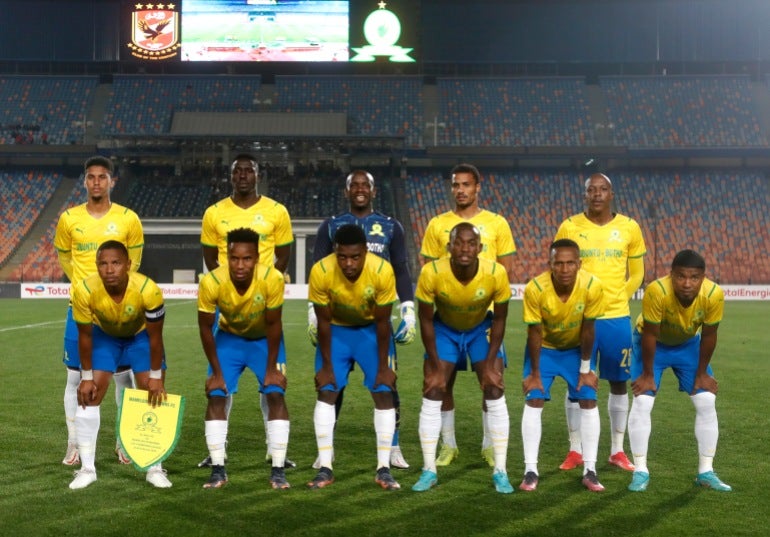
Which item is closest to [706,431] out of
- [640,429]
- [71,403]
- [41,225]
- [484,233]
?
[640,429]

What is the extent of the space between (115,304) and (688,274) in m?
4.12

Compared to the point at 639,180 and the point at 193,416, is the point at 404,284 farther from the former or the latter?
the point at 639,180

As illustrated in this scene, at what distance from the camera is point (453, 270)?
643 centimetres

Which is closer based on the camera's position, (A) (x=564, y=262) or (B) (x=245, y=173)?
(A) (x=564, y=262)

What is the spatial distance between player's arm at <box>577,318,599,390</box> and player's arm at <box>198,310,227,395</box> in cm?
263

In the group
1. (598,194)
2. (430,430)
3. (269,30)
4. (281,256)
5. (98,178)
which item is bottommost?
(430,430)

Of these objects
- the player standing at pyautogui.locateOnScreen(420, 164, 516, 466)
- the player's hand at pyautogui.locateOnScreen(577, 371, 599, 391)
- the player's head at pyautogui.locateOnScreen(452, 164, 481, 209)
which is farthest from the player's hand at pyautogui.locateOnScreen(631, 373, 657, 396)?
the player's head at pyautogui.locateOnScreen(452, 164, 481, 209)

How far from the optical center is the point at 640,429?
21.5 ft

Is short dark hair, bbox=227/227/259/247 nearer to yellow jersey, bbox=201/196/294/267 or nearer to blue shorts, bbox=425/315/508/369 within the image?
yellow jersey, bbox=201/196/294/267

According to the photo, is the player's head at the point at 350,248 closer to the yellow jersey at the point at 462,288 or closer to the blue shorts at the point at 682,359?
the yellow jersey at the point at 462,288

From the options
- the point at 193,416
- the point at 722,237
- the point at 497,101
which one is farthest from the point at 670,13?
the point at 193,416

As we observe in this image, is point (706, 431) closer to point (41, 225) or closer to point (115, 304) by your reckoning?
point (115, 304)

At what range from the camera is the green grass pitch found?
17.9ft

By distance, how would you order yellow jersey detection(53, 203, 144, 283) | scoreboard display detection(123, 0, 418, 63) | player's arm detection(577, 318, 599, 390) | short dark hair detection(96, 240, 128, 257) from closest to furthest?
short dark hair detection(96, 240, 128, 257), player's arm detection(577, 318, 599, 390), yellow jersey detection(53, 203, 144, 283), scoreboard display detection(123, 0, 418, 63)
